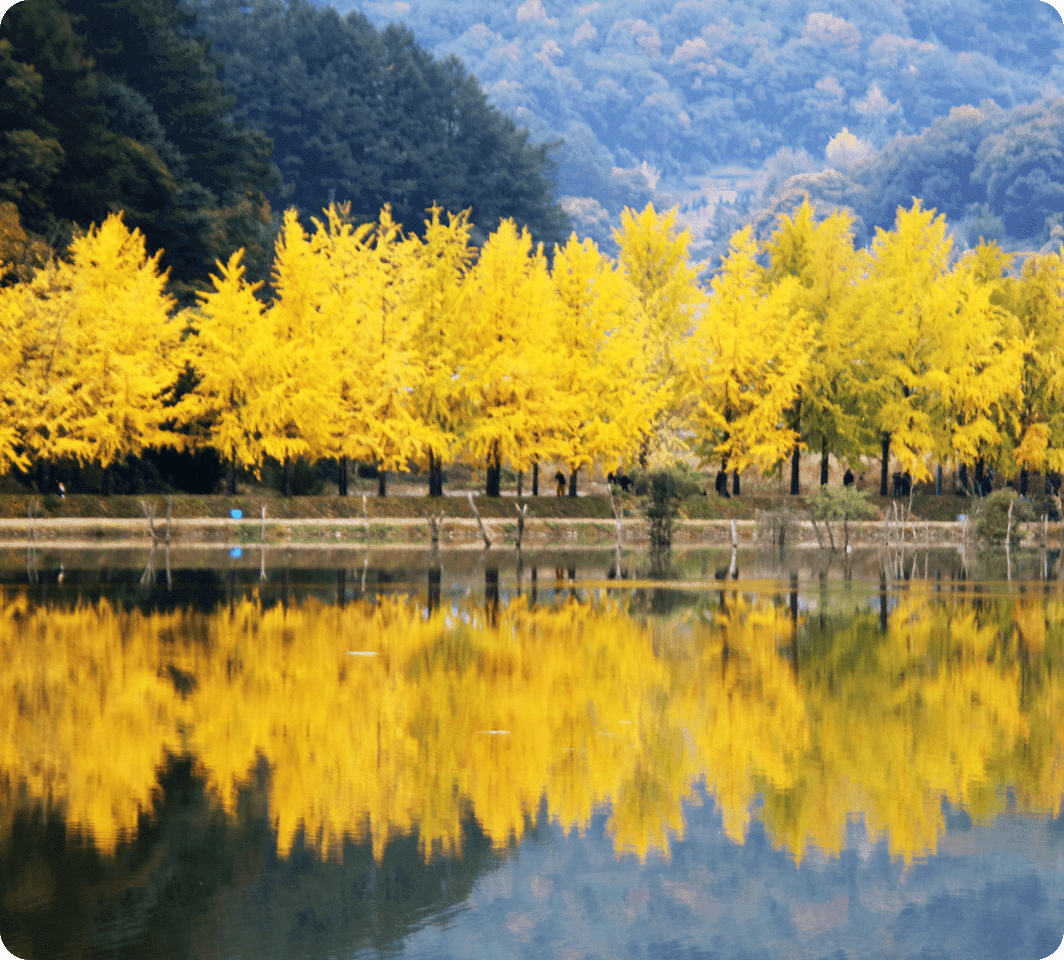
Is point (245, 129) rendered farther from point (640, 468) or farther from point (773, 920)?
point (773, 920)

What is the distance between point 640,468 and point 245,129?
107 feet

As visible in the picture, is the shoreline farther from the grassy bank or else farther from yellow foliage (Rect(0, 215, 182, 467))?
yellow foliage (Rect(0, 215, 182, 467))

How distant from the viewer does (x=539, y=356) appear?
50.4m

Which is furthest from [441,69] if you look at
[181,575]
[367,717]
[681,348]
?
[367,717]

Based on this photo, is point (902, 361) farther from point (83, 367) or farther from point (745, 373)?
point (83, 367)

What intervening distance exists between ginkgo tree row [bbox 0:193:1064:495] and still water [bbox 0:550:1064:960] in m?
23.2

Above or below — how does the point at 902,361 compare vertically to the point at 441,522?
above

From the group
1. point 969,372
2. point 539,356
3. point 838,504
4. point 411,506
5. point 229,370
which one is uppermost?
point 969,372

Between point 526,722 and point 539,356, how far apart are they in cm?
3617

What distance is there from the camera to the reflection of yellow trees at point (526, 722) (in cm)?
1153

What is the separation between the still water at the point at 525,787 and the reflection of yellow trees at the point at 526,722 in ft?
0.16

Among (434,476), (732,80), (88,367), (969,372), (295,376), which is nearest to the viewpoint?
(88,367)

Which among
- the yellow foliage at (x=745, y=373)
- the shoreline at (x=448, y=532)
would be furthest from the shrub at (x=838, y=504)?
the yellow foliage at (x=745, y=373)

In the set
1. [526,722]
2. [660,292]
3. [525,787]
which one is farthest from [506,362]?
[525,787]
